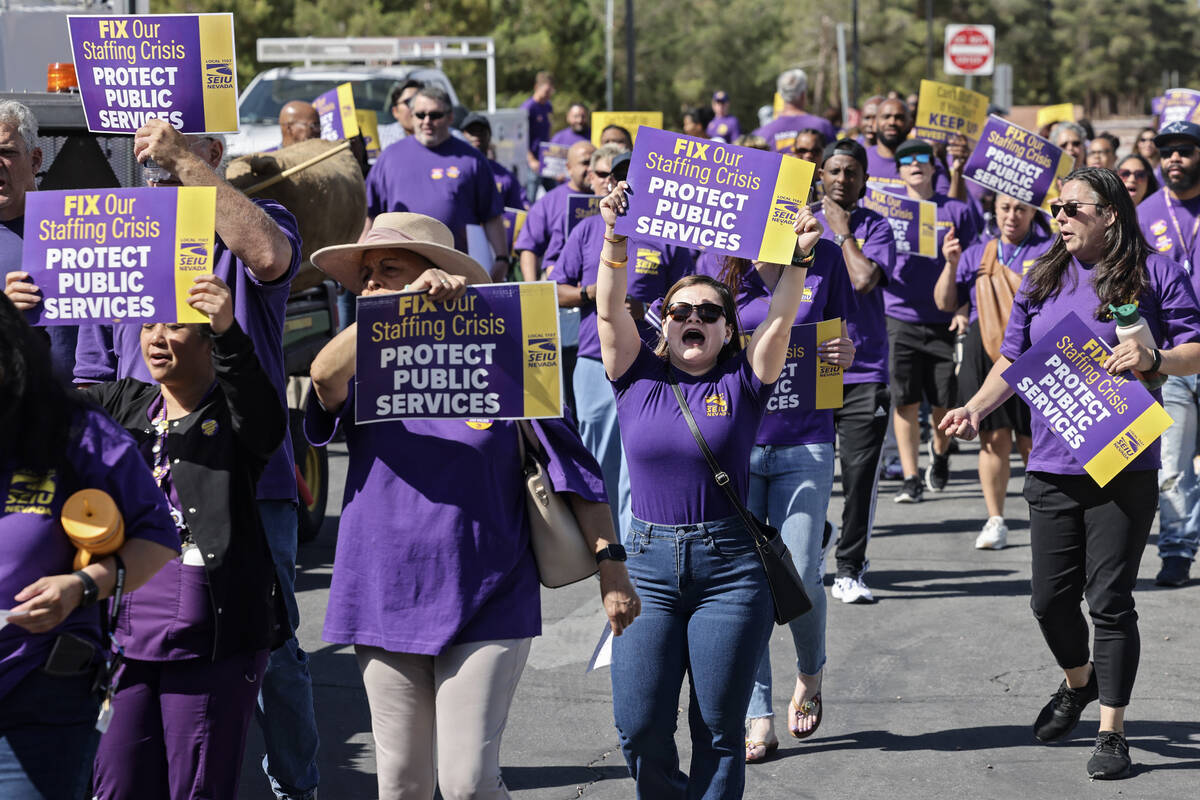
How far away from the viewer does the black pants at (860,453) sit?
8141 millimetres

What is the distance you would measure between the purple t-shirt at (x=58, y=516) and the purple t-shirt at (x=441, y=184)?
700 cm

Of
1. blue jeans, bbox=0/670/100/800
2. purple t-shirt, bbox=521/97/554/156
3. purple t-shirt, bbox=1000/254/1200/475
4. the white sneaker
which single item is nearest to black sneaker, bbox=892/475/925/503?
the white sneaker

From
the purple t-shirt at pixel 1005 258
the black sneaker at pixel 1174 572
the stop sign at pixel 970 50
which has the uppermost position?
the stop sign at pixel 970 50

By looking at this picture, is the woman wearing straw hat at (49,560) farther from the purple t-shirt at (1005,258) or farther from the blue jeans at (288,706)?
the purple t-shirt at (1005,258)

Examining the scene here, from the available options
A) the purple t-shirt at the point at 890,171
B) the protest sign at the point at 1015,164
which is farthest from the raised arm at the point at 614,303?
the purple t-shirt at the point at 890,171

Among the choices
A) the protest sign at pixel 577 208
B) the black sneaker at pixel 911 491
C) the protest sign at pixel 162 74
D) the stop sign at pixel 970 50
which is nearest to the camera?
the protest sign at pixel 162 74

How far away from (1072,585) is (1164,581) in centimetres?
295

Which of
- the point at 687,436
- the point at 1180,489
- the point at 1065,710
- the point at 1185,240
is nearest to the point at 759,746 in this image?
the point at 1065,710

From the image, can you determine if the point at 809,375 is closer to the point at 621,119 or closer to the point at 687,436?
the point at 687,436

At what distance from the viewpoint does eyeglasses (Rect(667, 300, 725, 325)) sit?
489 centimetres

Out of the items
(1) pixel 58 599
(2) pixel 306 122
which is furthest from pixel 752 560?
(2) pixel 306 122

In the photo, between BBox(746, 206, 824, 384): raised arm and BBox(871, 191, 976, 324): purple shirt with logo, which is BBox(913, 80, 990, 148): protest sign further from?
BBox(746, 206, 824, 384): raised arm

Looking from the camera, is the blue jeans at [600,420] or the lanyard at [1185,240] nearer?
the blue jeans at [600,420]

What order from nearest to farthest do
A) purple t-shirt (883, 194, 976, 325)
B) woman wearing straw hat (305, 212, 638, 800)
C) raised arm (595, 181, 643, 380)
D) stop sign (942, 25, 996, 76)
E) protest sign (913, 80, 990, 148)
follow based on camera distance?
woman wearing straw hat (305, 212, 638, 800) → raised arm (595, 181, 643, 380) → purple t-shirt (883, 194, 976, 325) → protest sign (913, 80, 990, 148) → stop sign (942, 25, 996, 76)
